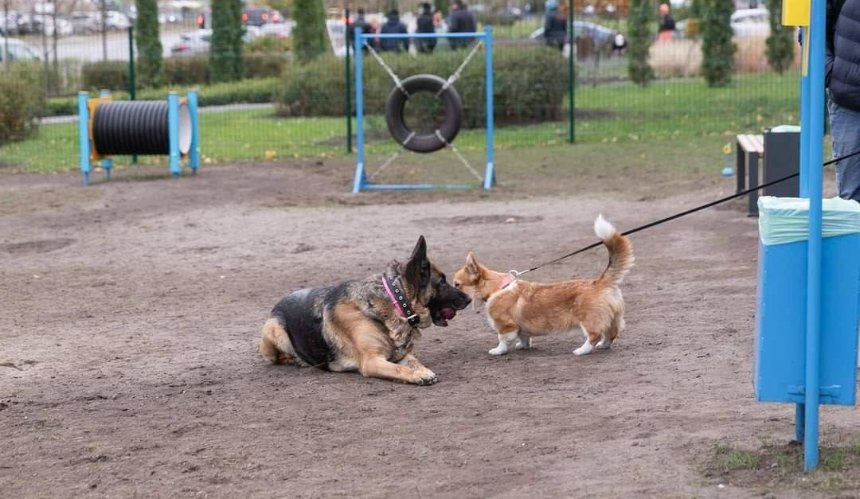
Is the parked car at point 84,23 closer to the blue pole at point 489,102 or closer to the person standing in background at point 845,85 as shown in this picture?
the blue pole at point 489,102

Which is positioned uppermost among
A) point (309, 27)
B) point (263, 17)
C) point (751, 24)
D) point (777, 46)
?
point (263, 17)

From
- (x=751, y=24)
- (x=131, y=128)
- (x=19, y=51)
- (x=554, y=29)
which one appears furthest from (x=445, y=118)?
(x=751, y=24)

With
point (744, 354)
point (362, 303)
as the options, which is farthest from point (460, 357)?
point (744, 354)

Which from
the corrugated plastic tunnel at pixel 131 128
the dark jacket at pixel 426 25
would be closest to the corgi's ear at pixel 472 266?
the corrugated plastic tunnel at pixel 131 128

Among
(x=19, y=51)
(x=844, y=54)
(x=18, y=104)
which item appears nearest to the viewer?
(x=844, y=54)

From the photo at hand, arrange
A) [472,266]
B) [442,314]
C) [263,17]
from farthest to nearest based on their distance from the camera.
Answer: [263,17] → [472,266] → [442,314]

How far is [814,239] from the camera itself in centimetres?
464

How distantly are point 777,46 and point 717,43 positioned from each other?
6.88ft

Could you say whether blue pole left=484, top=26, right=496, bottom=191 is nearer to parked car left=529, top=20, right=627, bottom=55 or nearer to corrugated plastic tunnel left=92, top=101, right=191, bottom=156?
corrugated plastic tunnel left=92, top=101, right=191, bottom=156

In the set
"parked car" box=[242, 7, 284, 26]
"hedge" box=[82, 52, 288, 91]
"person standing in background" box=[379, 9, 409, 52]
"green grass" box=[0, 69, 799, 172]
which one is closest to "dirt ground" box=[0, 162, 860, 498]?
"green grass" box=[0, 69, 799, 172]

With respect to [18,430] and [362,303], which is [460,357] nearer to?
[362,303]

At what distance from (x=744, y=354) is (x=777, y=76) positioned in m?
20.9

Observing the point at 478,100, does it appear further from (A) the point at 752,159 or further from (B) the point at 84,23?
(B) the point at 84,23

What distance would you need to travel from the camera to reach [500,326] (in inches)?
295
